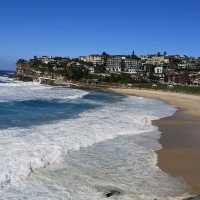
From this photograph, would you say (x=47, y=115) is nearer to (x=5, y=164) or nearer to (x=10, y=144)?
(x=10, y=144)

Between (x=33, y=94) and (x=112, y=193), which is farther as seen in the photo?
(x=33, y=94)

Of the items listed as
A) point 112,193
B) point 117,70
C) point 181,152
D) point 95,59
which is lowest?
→ point 181,152

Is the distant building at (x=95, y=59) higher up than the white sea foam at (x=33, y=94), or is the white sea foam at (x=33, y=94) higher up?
the distant building at (x=95, y=59)

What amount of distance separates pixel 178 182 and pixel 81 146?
18.3 feet

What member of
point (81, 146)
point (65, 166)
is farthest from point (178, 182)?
point (81, 146)

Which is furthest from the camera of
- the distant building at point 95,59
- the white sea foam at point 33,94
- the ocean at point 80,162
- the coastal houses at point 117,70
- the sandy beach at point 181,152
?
the distant building at point 95,59

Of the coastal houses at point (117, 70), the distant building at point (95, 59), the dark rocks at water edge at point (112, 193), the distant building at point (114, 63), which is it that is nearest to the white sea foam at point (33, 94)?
the dark rocks at water edge at point (112, 193)

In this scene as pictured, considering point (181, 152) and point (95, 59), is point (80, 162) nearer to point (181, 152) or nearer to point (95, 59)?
point (181, 152)

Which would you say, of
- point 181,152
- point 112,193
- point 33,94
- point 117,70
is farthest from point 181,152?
point 117,70

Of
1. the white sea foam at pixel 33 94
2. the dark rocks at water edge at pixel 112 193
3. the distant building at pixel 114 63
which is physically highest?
the distant building at pixel 114 63

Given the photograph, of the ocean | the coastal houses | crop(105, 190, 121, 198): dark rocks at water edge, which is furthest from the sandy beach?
the coastal houses

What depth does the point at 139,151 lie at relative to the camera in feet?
55.6

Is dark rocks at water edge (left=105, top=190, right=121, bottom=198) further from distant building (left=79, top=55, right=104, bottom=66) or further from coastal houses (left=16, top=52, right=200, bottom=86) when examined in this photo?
distant building (left=79, top=55, right=104, bottom=66)

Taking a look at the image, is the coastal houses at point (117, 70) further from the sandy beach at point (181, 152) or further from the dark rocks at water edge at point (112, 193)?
the dark rocks at water edge at point (112, 193)
